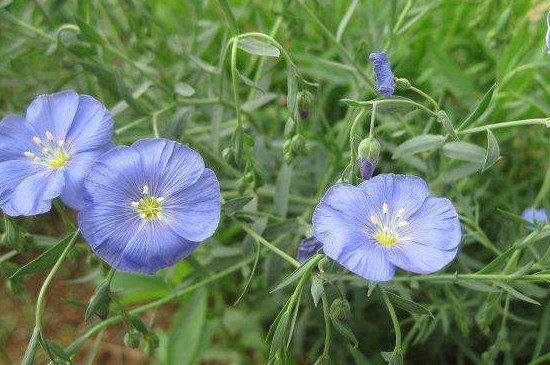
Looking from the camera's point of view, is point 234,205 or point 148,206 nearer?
point 148,206

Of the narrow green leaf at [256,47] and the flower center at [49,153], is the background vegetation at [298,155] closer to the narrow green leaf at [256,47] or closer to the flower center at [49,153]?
the narrow green leaf at [256,47]

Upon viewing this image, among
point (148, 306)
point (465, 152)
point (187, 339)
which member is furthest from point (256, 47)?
point (187, 339)

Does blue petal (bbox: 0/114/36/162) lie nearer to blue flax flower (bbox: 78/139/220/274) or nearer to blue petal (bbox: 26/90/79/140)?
blue petal (bbox: 26/90/79/140)

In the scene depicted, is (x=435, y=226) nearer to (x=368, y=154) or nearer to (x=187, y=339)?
(x=368, y=154)

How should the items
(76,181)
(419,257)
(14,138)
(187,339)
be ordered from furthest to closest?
(187,339)
(14,138)
(76,181)
(419,257)

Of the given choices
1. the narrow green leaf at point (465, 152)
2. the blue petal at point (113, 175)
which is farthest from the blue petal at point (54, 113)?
the narrow green leaf at point (465, 152)

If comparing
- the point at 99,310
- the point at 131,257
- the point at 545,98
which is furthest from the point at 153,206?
the point at 545,98
